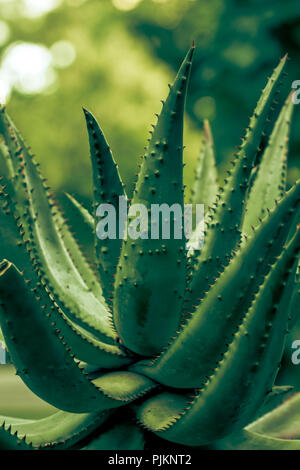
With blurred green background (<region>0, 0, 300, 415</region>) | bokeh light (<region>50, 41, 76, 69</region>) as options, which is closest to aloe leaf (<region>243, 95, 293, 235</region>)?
blurred green background (<region>0, 0, 300, 415</region>)

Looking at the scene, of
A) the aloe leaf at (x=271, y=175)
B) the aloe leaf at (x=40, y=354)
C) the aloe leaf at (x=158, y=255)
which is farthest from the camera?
the aloe leaf at (x=271, y=175)

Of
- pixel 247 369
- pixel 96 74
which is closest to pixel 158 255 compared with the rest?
pixel 247 369

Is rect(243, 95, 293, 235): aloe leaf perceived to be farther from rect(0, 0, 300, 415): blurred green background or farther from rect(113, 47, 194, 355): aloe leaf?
rect(0, 0, 300, 415): blurred green background

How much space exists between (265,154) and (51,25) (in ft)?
25.8

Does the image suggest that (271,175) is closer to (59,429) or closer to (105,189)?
(105,189)

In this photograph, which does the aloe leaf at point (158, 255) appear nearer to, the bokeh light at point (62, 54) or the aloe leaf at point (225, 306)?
the aloe leaf at point (225, 306)

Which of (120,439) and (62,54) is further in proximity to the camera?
(62,54)

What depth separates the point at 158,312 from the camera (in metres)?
0.73

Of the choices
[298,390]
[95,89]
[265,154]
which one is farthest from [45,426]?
[95,89]

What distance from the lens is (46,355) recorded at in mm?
571

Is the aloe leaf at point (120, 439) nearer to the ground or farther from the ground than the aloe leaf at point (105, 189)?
nearer to the ground

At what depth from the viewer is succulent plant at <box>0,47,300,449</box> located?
0.56 metres

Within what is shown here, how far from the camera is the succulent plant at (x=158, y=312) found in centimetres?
56

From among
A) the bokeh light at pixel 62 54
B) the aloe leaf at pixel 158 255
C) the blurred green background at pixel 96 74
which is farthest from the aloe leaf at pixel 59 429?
the bokeh light at pixel 62 54
